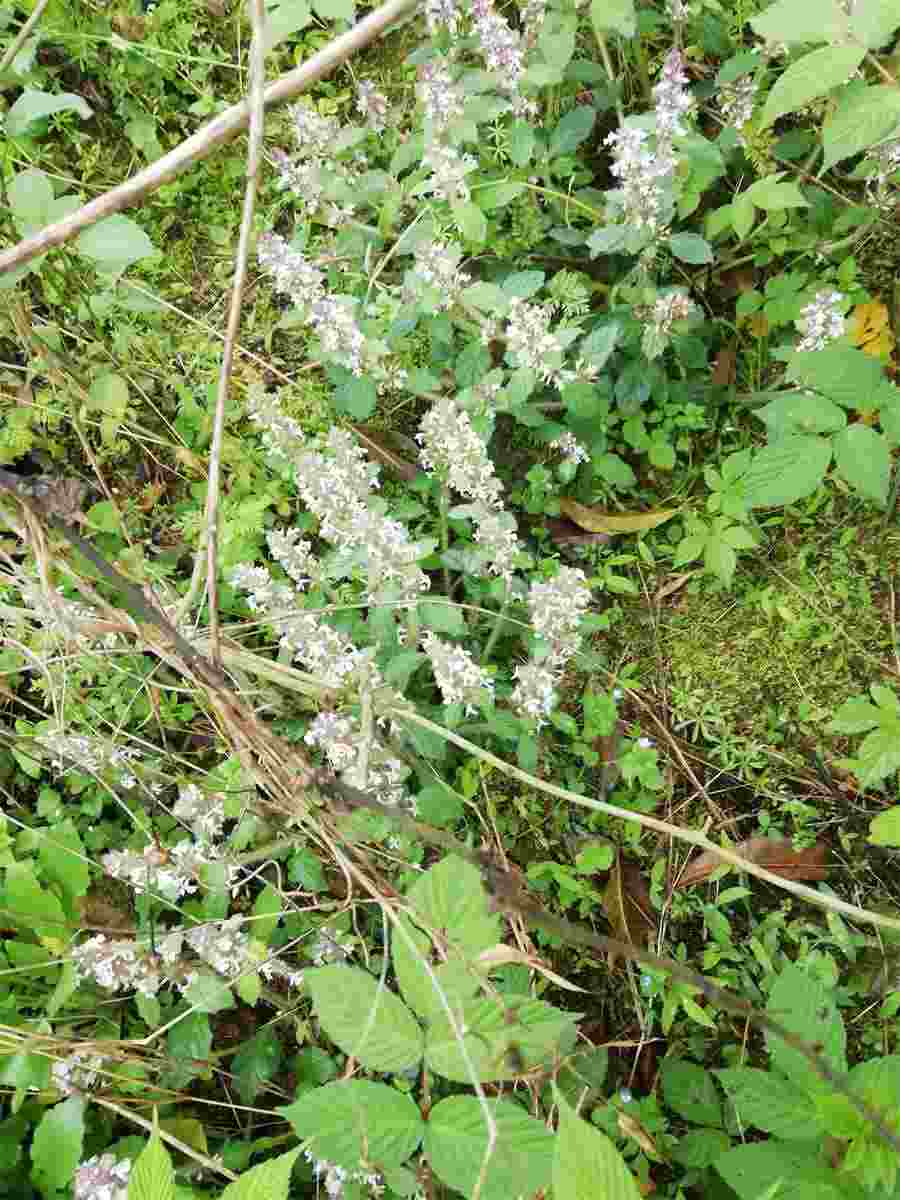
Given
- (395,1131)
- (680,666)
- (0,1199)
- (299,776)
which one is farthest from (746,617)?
(0,1199)

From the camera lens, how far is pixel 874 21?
1683 millimetres

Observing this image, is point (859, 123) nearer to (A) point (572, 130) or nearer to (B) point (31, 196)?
(A) point (572, 130)

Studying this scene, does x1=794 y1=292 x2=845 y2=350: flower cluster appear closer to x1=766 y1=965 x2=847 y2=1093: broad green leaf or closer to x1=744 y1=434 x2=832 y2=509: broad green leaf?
x1=744 y1=434 x2=832 y2=509: broad green leaf

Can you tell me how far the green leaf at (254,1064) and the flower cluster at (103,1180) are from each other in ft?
1.20

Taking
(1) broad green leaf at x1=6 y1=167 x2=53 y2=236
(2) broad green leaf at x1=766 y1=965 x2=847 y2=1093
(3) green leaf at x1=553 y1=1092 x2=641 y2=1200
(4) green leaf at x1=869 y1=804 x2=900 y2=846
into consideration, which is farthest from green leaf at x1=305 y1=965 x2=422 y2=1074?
(1) broad green leaf at x1=6 y1=167 x2=53 y2=236

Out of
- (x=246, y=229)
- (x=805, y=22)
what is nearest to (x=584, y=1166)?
(x=246, y=229)

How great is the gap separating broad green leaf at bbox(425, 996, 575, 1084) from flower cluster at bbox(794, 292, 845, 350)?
1650 millimetres

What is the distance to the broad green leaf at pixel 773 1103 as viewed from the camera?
1692mm

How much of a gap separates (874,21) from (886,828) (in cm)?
172

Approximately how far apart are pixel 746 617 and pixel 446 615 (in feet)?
2.93

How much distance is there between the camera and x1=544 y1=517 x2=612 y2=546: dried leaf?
2.39 meters

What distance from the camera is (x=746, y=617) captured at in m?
2.35

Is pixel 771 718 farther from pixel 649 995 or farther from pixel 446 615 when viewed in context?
pixel 446 615

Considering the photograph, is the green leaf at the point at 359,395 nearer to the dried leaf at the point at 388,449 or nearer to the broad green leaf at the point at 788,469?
the dried leaf at the point at 388,449
